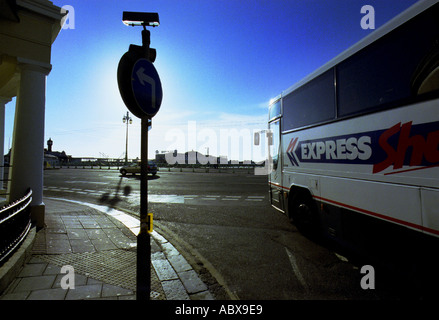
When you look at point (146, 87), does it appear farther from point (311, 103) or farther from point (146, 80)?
point (311, 103)

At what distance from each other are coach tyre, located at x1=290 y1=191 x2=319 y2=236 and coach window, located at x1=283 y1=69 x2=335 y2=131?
1.56 m

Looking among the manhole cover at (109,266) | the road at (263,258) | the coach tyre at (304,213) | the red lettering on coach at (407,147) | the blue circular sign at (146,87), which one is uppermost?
the blue circular sign at (146,87)

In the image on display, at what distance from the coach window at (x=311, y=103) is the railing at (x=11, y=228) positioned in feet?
16.8

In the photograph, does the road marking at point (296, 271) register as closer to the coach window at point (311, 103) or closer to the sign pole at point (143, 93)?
the sign pole at point (143, 93)

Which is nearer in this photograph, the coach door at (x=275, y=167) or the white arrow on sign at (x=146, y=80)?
the white arrow on sign at (x=146, y=80)

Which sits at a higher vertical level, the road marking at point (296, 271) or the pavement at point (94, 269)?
the pavement at point (94, 269)

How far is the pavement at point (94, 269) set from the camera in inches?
110

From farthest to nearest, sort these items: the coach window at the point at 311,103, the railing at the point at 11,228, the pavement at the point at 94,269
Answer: the coach window at the point at 311,103 < the railing at the point at 11,228 < the pavement at the point at 94,269

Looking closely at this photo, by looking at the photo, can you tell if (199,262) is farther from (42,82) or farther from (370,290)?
(42,82)

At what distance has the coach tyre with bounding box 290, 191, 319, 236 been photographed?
187 inches

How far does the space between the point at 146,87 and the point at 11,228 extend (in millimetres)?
3067

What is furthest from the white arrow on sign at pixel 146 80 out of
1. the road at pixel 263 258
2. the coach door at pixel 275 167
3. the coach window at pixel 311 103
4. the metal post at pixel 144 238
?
the coach door at pixel 275 167

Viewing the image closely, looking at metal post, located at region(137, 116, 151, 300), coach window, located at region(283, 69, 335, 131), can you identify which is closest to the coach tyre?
coach window, located at region(283, 69, 335, 131)
